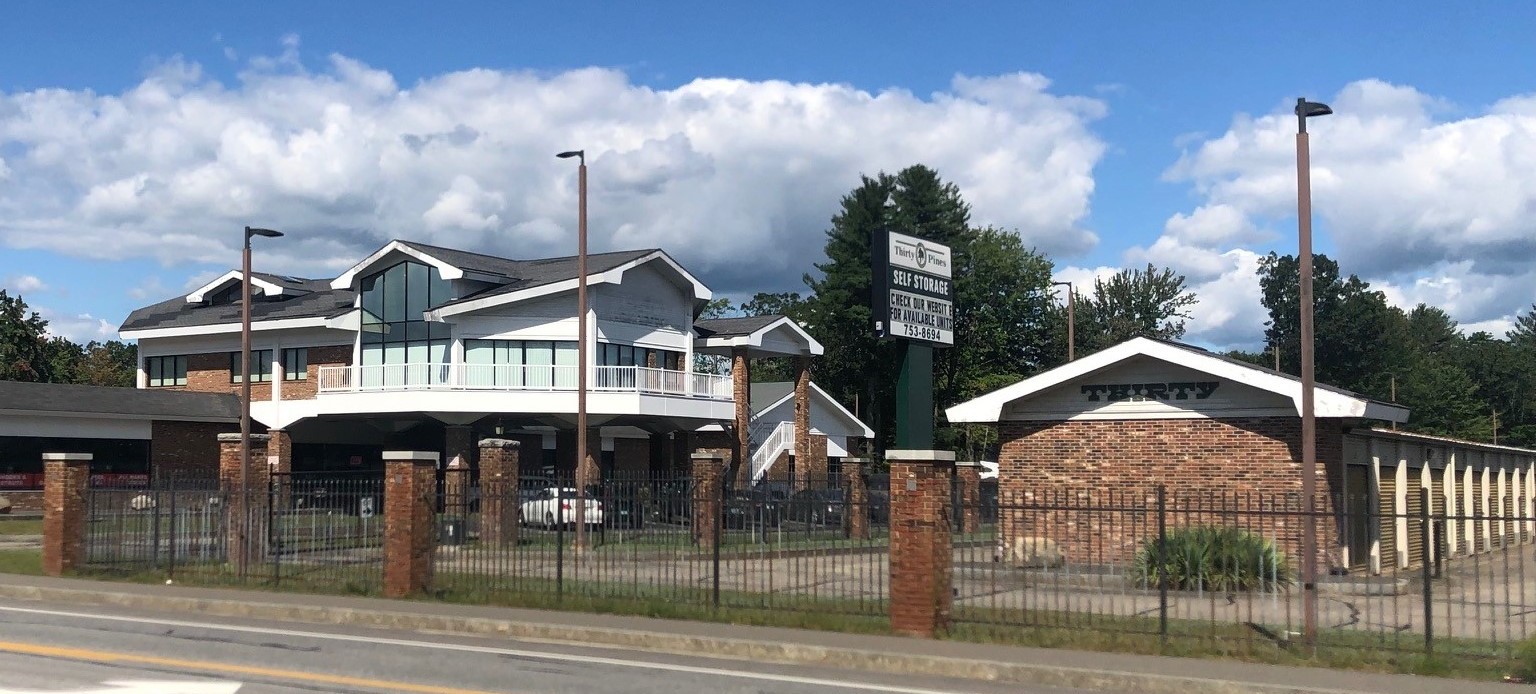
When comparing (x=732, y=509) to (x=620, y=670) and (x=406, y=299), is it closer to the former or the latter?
(x=620, y=670)

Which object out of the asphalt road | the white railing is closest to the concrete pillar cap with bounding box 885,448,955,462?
the asphalt road

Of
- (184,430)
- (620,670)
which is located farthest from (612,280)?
(620,670)

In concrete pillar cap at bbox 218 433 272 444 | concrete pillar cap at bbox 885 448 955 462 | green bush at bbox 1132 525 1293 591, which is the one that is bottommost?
green bush at bbox 1132 525 1293 591

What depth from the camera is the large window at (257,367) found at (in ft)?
163

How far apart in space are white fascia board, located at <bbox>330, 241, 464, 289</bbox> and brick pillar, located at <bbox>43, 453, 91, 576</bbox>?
21.5m

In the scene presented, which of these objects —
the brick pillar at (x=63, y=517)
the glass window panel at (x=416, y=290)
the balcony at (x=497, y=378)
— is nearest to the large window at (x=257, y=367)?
the balcony at (x=497, y=378)

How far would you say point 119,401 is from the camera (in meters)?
43.7

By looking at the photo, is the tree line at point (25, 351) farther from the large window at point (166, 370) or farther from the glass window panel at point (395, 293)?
the glass window panel at point (395, 293)

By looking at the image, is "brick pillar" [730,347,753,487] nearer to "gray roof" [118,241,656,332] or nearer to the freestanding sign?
"gray roof" [118,241,656,332]

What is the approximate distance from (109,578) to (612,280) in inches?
904

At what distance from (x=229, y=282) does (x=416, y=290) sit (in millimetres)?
11292

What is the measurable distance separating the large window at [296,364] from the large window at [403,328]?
3.05 metres

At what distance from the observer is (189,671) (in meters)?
12.4

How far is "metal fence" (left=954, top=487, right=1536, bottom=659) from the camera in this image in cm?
1413
